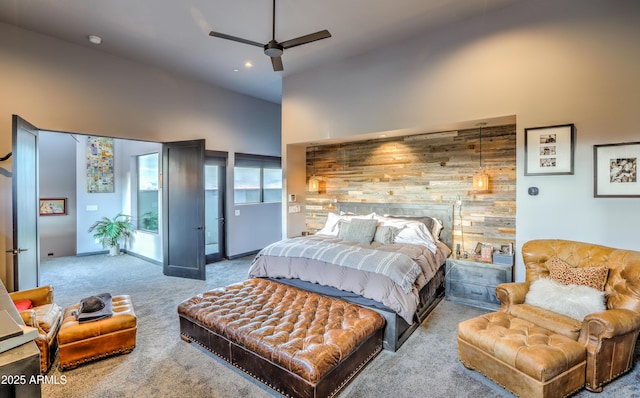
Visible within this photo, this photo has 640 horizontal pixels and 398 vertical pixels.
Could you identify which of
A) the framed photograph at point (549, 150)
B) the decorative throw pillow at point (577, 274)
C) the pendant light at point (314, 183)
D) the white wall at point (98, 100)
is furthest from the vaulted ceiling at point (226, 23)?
the decorative throw pillow at point (577, 274)

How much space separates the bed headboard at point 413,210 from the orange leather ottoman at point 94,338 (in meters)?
3.84

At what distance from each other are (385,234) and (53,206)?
7.59 meters

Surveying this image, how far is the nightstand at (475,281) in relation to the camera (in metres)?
3.83

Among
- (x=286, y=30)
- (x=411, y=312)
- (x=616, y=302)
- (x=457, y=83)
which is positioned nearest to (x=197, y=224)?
(x=286, y=30)

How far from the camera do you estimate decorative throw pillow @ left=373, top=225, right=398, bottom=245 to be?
4402mm

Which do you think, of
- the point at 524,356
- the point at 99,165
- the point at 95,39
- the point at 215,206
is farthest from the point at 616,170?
the point at 99,165

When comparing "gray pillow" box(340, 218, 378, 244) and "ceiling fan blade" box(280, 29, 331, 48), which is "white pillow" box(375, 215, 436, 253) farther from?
"ceiling fan blade" box(280, 29, 331, 48)

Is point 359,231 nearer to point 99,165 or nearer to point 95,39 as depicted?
point 95,39

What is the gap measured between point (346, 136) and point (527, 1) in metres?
2.81

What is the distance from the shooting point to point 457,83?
4.04 m

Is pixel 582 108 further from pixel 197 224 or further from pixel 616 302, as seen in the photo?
pixel 197 224

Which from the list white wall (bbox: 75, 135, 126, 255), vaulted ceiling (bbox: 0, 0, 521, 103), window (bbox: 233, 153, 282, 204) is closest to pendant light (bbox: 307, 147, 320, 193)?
window (bbox: 233, 153, 282, 204)

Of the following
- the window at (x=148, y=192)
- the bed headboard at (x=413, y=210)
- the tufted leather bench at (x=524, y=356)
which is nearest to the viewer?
the tufted leather bench at (x=524, y=356)

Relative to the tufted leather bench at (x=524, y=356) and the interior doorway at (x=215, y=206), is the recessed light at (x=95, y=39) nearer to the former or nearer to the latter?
the interior doorway at (x=215, y=206)
